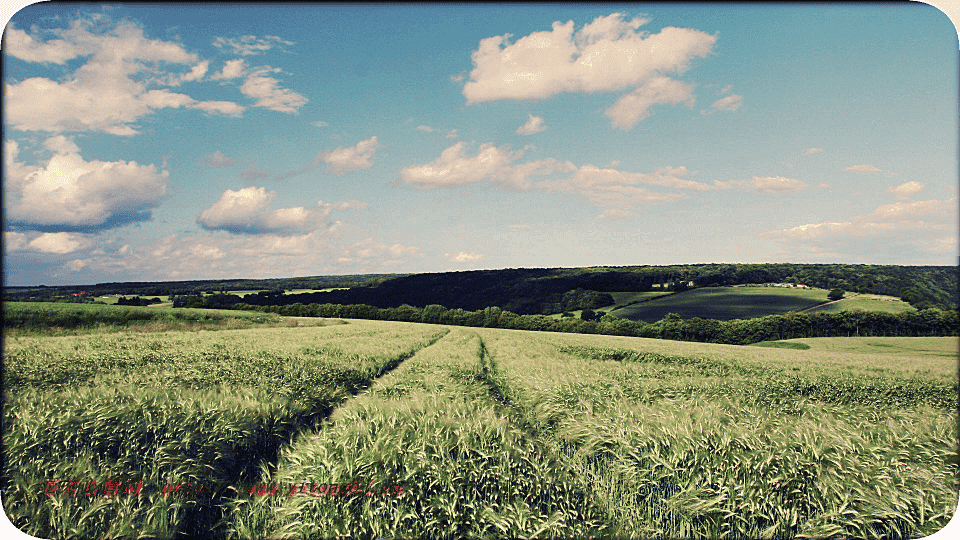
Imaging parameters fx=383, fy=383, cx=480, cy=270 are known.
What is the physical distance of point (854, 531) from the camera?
3395 millimetres

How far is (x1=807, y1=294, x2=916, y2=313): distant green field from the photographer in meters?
10.6

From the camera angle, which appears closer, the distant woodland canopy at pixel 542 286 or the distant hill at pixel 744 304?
the distant woodland canopy at pixel 542 286

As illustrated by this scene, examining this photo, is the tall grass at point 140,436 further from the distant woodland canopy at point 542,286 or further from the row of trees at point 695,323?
the row of trees at point 695,323

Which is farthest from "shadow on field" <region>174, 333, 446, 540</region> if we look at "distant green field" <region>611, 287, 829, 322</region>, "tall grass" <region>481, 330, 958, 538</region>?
"distant green field" <region>611, 287, 829, 322</region>

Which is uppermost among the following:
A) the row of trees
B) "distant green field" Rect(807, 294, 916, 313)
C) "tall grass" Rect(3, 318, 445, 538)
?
"distant green field" Rect(807, 294, 916, 313)

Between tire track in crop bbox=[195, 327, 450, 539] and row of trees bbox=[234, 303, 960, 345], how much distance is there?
10242 millimetres

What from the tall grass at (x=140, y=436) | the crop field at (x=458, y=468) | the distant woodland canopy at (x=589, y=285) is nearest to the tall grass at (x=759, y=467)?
the crop field at (x=458, y=468)

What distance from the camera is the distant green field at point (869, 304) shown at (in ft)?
34.6

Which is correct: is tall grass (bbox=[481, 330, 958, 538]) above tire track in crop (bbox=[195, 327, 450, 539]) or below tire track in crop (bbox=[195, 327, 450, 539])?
above

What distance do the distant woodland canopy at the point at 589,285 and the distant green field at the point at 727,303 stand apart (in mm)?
1368

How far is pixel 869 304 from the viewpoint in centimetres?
1258

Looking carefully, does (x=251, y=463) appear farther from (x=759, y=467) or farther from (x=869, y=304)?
(x=869, y=304)

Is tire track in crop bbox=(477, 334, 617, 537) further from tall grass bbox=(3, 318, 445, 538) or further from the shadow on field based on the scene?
tall grass bbox=(3, 318, 445, 538)

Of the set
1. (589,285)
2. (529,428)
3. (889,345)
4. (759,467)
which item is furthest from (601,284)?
(759,467)
